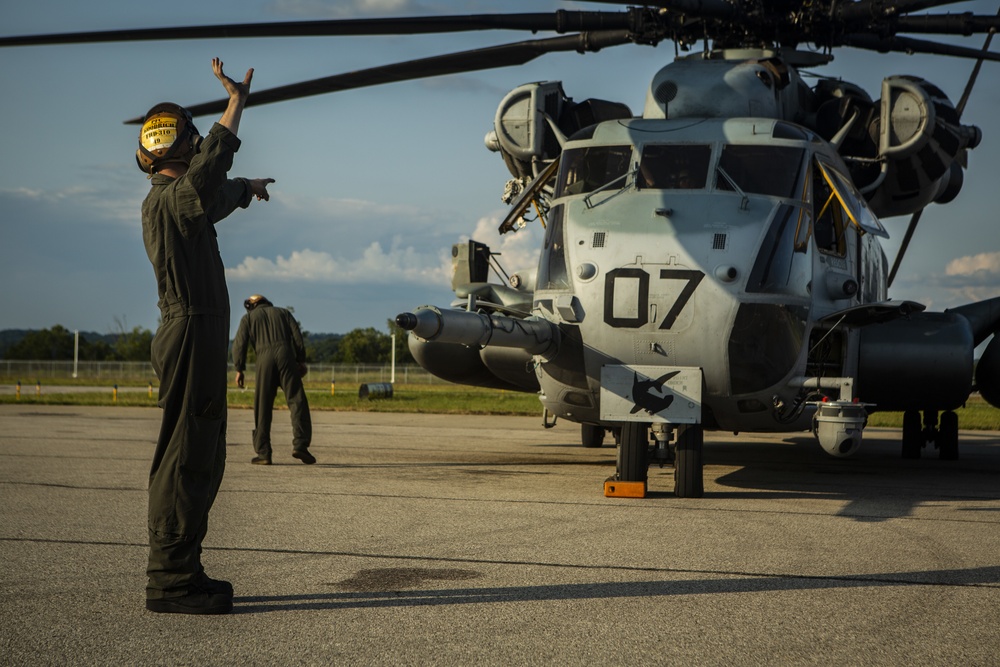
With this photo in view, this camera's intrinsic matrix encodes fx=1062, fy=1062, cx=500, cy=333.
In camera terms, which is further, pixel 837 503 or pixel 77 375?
pixel 77 375

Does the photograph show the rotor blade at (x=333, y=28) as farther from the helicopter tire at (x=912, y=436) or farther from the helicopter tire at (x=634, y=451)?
the helicopter tire at (x=912, y=436)

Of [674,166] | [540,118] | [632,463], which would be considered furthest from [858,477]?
Result: [540,118]

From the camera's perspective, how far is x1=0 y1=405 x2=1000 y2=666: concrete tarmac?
13.4 ft

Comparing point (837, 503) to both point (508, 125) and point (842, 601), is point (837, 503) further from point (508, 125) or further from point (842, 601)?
point (508, 125)

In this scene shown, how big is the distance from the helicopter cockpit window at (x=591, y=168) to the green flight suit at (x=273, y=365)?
3.50m

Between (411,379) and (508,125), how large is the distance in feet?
198

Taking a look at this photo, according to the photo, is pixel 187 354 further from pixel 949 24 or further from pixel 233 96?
pixel 949 24

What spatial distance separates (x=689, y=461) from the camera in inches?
348

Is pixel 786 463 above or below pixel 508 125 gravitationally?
below

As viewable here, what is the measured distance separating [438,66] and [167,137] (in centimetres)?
583

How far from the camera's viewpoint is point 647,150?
9664 mm

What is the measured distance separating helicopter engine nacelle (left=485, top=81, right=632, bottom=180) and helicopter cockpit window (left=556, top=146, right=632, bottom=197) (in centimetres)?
89

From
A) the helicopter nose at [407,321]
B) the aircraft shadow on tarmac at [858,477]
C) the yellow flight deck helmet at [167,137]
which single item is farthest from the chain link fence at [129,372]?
the yellow flight deck helmet at [167,137]

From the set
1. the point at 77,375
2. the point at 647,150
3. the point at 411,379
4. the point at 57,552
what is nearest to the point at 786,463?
the point at 647,150
